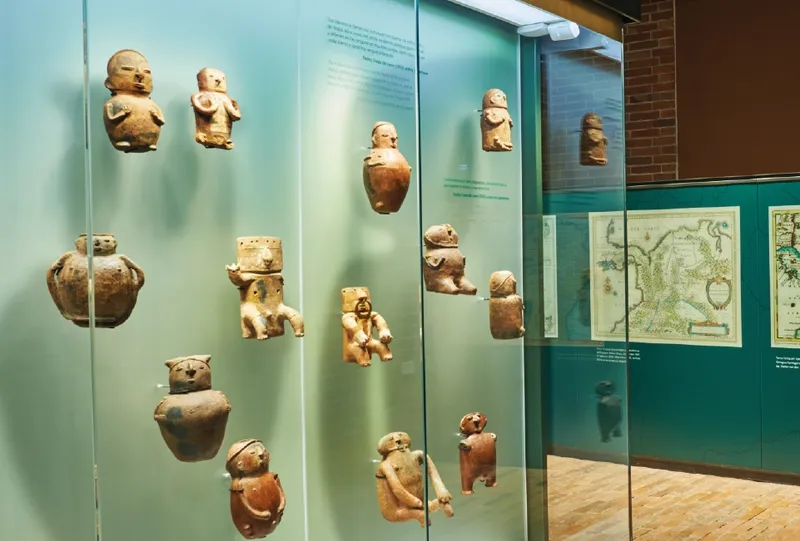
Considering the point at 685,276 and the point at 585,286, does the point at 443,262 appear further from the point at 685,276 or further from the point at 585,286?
the point at 685,276

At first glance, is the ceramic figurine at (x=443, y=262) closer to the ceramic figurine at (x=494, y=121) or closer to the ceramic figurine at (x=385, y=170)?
the ceramic figurine at (x=385, y=170)

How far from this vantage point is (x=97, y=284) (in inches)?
89.1

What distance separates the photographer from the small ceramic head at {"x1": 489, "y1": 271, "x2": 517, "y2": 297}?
3.69m

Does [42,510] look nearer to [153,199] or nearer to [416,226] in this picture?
[153,199]

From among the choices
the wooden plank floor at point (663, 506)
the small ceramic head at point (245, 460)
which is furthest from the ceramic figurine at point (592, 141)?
the small ceramic head at point (245, 460)

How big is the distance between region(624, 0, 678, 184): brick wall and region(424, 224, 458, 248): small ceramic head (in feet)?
16.5

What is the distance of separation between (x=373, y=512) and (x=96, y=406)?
4.02 feet

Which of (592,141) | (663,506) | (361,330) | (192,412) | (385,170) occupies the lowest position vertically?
(663,506)

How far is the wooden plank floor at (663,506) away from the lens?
13.4ft

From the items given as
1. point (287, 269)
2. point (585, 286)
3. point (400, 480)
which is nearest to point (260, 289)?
point (287, 269)

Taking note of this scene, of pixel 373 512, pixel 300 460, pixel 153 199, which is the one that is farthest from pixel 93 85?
pixel 373 512

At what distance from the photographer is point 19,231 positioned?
242 cm

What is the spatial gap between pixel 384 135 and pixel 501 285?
2.99ft

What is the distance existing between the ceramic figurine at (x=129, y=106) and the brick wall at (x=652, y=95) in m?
6.22
